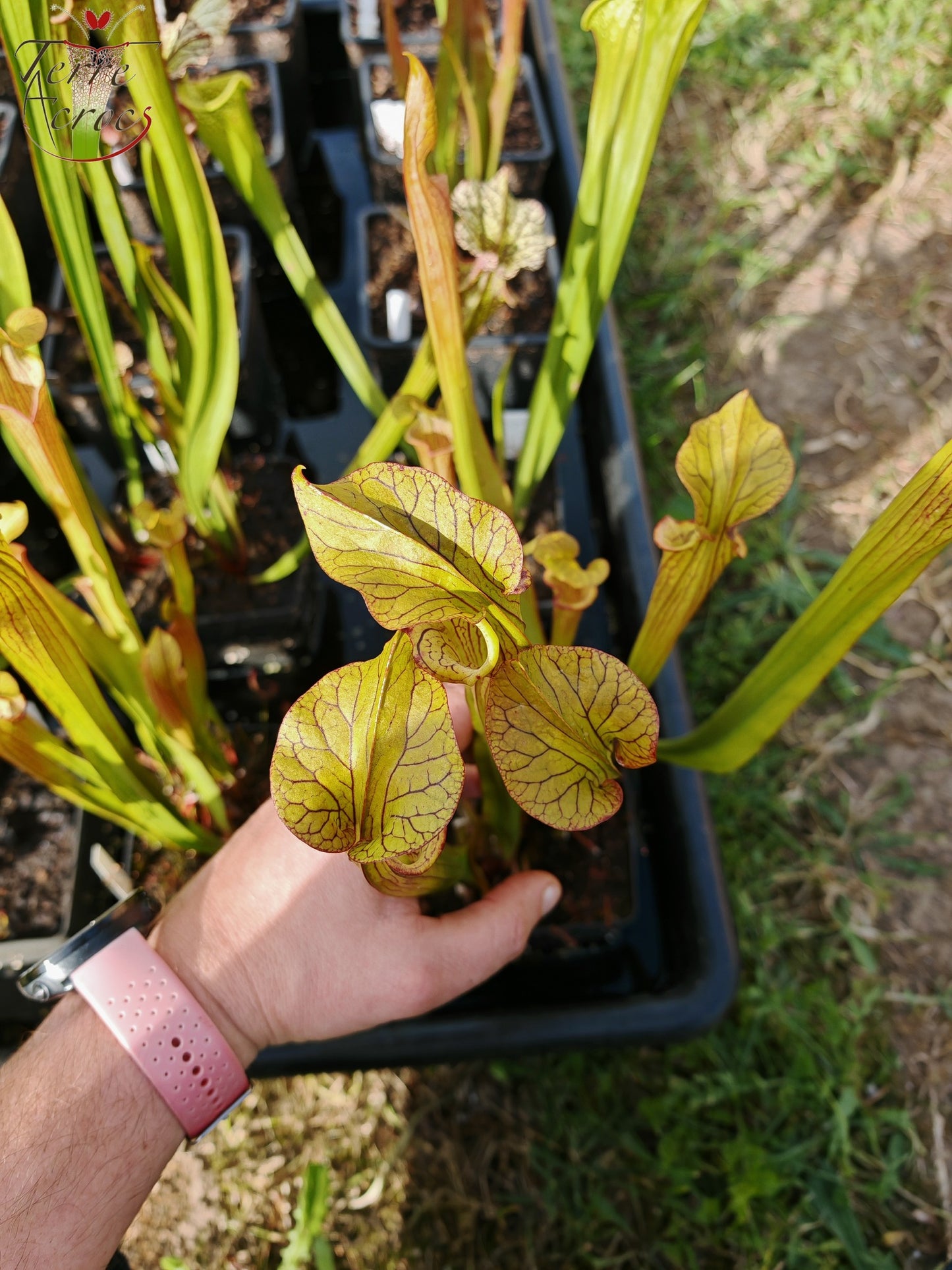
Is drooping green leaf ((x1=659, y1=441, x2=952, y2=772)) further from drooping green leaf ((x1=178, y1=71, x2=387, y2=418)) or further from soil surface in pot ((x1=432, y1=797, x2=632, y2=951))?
drooping green leaf ((x1=178, y1=71, x2=387, y2=418))

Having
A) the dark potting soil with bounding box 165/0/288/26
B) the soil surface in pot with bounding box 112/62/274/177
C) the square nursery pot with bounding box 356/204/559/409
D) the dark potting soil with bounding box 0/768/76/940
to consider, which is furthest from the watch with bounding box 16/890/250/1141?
the dark potting soil with bounding box 165/0/288/26

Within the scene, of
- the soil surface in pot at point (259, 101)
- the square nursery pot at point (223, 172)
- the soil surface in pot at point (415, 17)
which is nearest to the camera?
the square nursery pot at point (223, 172)

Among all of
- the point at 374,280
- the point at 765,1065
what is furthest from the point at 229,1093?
the point at 374,280

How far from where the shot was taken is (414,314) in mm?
1396

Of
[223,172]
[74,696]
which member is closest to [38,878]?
[74,696]

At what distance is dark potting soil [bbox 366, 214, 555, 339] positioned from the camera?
1395 millimetres

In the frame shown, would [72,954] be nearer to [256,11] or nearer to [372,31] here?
[372,31]

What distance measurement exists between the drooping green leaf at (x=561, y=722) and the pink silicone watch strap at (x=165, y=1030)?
407 millimetres

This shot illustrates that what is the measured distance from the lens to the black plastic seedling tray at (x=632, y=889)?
98cm

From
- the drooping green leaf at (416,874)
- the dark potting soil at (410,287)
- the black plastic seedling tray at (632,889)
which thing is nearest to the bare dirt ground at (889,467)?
the black plastic seedling tray at (632,889)

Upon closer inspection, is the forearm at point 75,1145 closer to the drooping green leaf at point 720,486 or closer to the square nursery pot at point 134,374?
the drooping green leaf at point 720,486

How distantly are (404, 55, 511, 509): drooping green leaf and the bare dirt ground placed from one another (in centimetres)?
87

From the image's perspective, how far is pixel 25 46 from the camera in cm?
66

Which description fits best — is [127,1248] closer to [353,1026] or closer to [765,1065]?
[353,1026]
